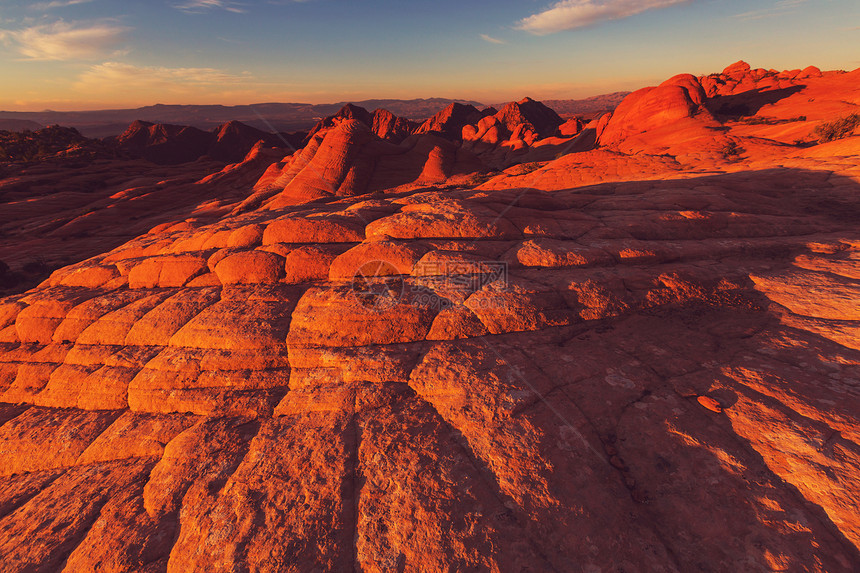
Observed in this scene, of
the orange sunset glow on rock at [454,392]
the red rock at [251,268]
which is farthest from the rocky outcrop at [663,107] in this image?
the red rock at [251,268]

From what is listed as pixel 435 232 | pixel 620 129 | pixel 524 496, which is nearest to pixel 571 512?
pixel 524 496

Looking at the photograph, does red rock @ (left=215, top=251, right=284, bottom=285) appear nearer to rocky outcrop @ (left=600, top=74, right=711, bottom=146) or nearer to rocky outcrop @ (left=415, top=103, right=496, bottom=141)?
rocky outcrop @ (left=600, top=74, right=711, bottom=146)

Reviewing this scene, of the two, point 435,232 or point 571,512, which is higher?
point 435,232

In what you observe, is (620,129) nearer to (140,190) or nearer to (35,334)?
(35,334)

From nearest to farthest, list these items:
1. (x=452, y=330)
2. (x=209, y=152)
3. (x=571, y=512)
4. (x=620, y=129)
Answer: (x=571, y=512) → (x=452, y=330) → (x=620, y=129) → (x=209, y=152)

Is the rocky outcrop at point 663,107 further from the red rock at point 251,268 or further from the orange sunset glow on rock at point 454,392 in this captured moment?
the red rock at point 251,268

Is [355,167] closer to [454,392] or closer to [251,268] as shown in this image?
[251,268]
